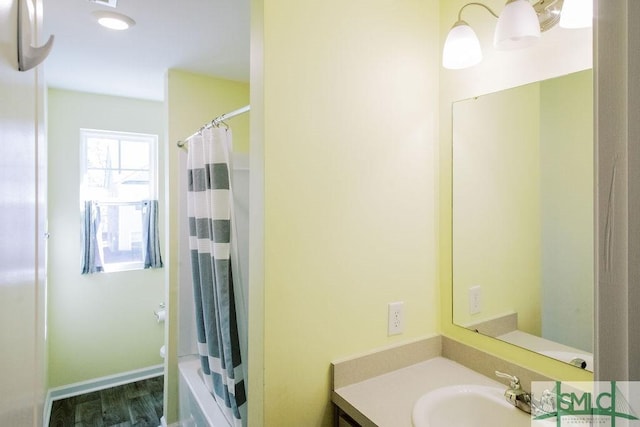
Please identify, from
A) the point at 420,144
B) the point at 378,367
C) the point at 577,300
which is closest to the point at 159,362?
the point at 378,367

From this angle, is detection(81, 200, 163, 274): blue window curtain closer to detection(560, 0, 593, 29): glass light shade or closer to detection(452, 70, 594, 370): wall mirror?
detection(452, 70, 594, 370): wall mirror

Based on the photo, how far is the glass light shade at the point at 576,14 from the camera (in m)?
1.00

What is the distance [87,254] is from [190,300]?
122cm

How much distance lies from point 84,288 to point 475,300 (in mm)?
3170

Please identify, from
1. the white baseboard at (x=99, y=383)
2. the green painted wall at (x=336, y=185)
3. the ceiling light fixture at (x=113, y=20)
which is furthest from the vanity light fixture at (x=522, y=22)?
the white baseboard at (x=99, y=383)

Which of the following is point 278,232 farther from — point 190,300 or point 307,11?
point 190,300

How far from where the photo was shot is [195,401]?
2.06m

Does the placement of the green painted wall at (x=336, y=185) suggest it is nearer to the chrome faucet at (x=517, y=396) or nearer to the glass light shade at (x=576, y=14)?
the chrome faucet at (x=517, y=396)

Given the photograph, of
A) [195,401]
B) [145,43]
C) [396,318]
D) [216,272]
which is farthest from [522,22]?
[195,401]

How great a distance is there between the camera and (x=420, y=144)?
1467 mm

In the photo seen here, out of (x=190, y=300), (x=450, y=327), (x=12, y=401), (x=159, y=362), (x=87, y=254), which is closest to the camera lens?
(x=12, y=401)

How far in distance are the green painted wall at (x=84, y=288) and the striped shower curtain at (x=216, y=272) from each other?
5.42 ft

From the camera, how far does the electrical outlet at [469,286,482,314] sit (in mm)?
1416

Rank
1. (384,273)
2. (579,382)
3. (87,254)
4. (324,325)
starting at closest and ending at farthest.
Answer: (579,382) < (324,325) < (384,273) < (87,254)
